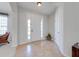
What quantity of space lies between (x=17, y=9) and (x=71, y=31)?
3.67 meters

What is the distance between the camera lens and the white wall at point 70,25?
3.98 m

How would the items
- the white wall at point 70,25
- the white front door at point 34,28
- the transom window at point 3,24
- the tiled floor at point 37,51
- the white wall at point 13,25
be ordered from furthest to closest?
1. the white front door at point 34,28
2. the transom window at point 3,24
3. the white wall at point 13,25
4. the tiled floor at point 37,51
5. the white wall at point 70,25

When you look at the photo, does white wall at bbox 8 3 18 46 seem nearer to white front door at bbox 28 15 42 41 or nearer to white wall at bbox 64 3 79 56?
white front door at bbox 28 15 42 41

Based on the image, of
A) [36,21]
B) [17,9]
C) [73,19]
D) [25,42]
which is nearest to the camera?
[73,19]

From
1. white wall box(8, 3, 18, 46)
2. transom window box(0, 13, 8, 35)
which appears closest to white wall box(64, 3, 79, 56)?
white wall box(8, 3, 18, 46)

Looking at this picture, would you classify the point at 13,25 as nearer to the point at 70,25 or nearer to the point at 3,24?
the point at 3,24

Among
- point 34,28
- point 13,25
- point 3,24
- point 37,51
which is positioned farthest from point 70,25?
point 34,28

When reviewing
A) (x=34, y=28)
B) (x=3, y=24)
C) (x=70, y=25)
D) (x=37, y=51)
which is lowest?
(x=37, y=51)

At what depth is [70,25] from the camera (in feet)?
13.2

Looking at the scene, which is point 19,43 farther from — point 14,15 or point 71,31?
point 71,31

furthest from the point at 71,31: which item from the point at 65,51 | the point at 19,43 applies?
the point at 19,43

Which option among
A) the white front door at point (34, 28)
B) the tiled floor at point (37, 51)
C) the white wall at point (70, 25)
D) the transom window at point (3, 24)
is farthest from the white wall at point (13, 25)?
the white wall at point (70, 25)

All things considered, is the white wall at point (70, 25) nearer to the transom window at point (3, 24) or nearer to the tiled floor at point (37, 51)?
the tiled floor at point (37, 51)

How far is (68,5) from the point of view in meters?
4.01
